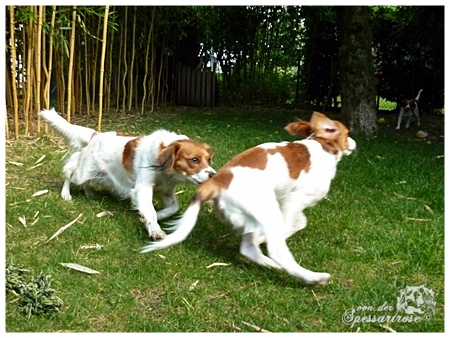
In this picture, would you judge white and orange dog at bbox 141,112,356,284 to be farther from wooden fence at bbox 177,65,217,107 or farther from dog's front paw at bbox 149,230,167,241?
wooden fence at bbox 177,65,217,107

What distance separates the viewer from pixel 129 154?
15.5ft

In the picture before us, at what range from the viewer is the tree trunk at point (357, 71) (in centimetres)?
847

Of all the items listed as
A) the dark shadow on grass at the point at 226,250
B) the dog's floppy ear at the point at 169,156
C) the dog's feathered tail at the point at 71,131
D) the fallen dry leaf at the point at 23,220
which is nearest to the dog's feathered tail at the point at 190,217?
the dark shadow on grass at the point at 226,250

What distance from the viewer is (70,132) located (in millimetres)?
5477

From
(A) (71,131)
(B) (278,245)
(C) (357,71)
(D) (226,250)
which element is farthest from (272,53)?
(B) (278,245)

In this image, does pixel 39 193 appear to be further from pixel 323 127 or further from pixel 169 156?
pixel 323 127

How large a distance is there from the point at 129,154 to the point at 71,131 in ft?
3.33

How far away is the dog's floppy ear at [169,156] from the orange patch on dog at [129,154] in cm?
48

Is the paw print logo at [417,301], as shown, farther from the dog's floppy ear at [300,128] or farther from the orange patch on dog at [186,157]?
the orange patch on dog at [186,157]

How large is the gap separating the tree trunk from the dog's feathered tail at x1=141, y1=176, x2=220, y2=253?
220 inches

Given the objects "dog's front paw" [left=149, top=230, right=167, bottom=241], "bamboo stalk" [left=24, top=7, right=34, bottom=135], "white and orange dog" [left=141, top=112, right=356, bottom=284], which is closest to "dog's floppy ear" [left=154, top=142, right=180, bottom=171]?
"dog's front paw" [left=149, top=230, right=167, bottom=241]

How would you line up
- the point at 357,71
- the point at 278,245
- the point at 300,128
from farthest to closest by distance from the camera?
the point at 357,71, the point at 300,128, the point at 278,245

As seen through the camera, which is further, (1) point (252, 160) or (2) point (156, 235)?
(2) point (156, 235)

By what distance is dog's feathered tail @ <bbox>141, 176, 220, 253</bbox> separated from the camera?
10.8 ft
